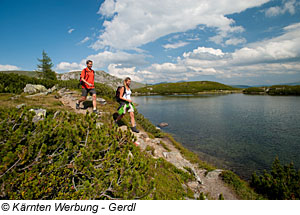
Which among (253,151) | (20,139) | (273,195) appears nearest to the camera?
(20,139)

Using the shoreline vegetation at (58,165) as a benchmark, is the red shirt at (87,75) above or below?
above

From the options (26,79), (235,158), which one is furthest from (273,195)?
(26,79)

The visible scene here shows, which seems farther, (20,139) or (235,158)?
(235,158)

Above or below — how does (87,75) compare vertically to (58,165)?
above

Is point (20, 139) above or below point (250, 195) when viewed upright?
above

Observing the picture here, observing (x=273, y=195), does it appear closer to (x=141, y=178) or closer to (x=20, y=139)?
(x=141, y=178)

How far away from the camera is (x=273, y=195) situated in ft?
27.1

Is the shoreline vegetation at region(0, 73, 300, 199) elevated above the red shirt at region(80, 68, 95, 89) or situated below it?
below

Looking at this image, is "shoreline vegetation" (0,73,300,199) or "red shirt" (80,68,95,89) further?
"red shirt" (80,68,95,89)

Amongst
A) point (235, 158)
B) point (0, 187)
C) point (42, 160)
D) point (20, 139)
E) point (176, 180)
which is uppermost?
point (20, 139)

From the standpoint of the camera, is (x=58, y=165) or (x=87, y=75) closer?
(x=58, y=165)

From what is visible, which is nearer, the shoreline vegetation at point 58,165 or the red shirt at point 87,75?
the shoreline vegetation at point 58,165

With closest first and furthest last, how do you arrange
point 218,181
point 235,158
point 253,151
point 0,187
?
point 0,187, point 218,181, point 235,158, point 253,151

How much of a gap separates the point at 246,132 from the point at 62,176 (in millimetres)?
24581
